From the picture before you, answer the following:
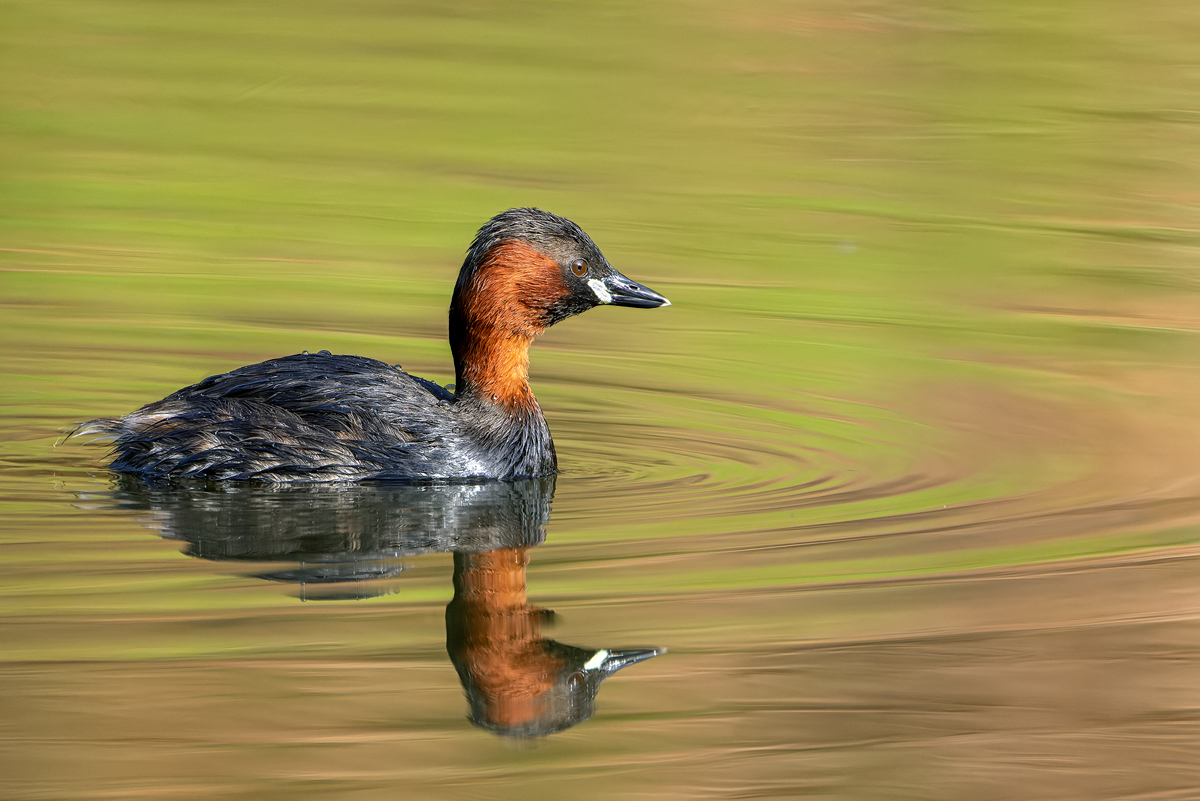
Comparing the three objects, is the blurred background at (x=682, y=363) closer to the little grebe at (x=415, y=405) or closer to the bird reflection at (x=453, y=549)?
the bird reflection at (x=453, y=549)

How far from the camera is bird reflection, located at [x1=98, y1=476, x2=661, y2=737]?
222 inches

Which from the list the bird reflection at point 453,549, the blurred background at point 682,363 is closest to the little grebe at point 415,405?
the bird reflection at point 453,549

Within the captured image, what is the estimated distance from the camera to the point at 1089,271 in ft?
38.2

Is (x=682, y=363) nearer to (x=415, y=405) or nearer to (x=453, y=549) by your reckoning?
(x=415, y=405)

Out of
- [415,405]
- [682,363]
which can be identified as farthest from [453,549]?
[682,363]

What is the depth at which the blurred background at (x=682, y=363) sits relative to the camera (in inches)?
209

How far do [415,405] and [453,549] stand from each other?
44.7 inches

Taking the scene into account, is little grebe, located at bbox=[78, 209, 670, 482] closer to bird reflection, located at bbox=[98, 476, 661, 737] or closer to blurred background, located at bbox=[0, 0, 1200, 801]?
bird reflection, located at bbox=[98, 476, 661, 737]

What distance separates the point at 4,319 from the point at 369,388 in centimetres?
303

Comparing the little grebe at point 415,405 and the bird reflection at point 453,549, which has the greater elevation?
the little grebe at point 415,405

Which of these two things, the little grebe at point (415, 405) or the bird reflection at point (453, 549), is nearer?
the bird reflection at point (453, 549)

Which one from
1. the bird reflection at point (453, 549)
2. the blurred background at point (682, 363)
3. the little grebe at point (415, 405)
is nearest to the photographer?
the blurred background at point (682, 363)

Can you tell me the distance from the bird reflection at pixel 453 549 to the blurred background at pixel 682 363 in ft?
0.33

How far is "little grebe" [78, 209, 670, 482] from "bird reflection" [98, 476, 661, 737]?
94mm
